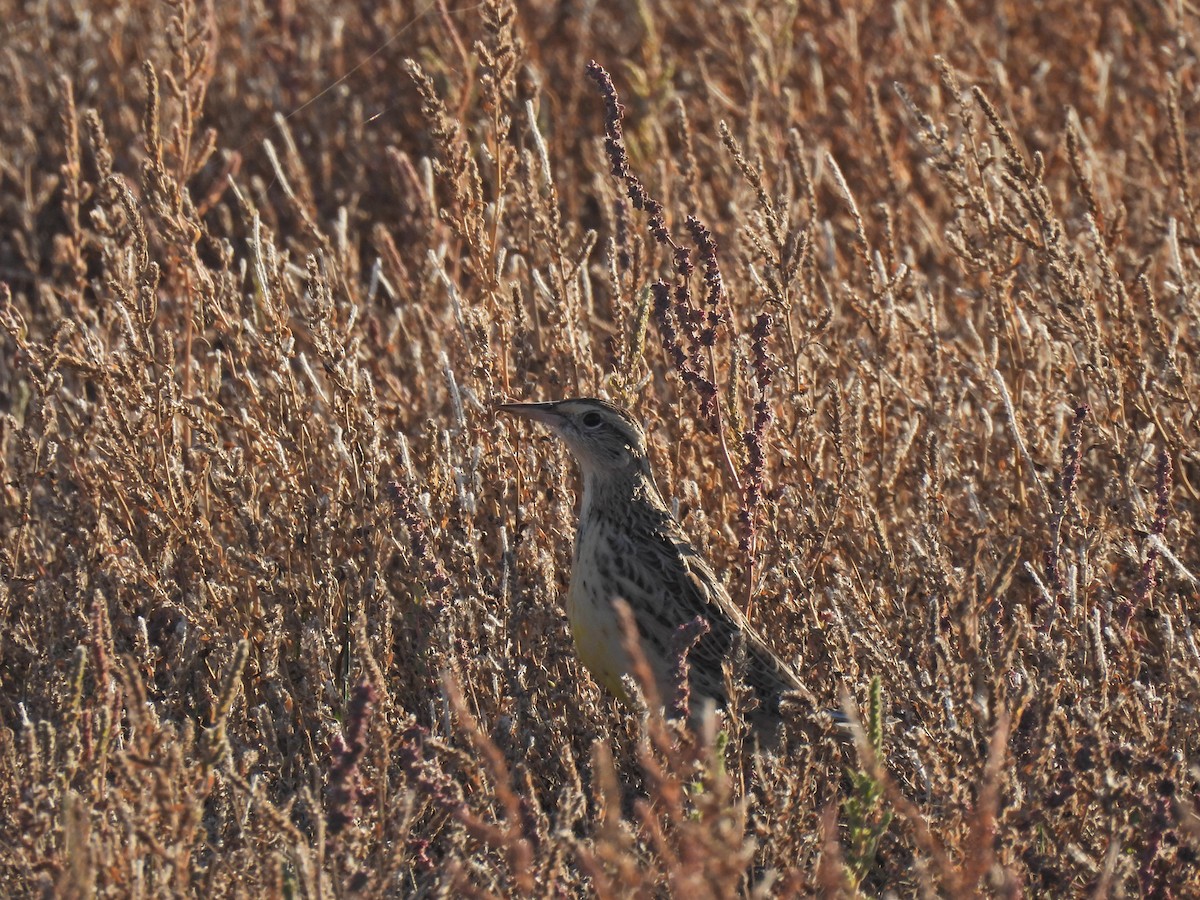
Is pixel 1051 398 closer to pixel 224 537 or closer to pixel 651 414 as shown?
pixel 651 414

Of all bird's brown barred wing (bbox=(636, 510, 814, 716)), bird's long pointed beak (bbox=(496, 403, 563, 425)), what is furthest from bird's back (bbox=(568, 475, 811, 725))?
bird's long pointed beak (bbox=(496, 403, 563, 425))

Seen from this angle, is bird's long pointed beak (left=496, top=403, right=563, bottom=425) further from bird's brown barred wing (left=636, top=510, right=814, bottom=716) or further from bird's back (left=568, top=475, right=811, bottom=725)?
bird's brown barred wing (left=636, top=510, right=814, bottom=716)

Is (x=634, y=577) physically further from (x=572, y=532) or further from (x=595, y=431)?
(x=595, y=431)

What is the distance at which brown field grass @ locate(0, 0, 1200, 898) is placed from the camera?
2391mm

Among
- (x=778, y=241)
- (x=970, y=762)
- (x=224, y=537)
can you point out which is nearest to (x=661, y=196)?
(x=778, y=241)

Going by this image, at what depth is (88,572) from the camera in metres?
3.45

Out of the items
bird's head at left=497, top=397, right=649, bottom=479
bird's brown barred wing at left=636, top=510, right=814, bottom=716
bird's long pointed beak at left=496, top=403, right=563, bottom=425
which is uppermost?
bird's long pointed beak at left=496, top=403, right=563, bottom=425

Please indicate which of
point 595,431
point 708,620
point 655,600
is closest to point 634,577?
point 655,600

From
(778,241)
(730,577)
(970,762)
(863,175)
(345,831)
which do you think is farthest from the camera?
(863,175)

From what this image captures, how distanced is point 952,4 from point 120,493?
3.22 metres

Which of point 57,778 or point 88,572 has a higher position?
point 88,572

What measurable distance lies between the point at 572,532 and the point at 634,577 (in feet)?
0.80

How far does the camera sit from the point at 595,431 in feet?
11.5

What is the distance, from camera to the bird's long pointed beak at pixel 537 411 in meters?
3.47
